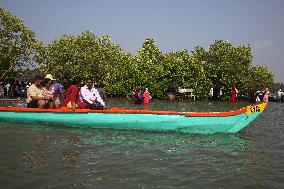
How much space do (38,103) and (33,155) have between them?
562cm

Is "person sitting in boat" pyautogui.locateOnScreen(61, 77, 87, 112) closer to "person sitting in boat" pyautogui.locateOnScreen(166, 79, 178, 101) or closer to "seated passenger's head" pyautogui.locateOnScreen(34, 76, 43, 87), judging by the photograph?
"seated passenger's head" pyautogui.locateOnScreen(34, 76, 43, 87)

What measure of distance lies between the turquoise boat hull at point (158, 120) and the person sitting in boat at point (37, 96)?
53cm

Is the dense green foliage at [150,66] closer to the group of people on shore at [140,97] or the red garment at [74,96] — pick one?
the group of people on shore at [140,97]

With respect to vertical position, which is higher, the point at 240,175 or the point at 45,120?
the point at 45,120

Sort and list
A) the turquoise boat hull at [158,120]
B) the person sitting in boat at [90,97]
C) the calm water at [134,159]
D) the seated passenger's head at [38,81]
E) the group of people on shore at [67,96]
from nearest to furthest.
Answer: the calm water at [134,159], the turquoise boat hull at [158,120], the seated passenger's head at [38,81], the group of people on shore at [67,96], the person sitting in boat at [90,97]

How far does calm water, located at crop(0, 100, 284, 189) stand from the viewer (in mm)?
6570

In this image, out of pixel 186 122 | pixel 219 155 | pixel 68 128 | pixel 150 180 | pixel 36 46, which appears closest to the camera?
pixel 150 180

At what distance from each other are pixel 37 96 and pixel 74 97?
1.61 meters

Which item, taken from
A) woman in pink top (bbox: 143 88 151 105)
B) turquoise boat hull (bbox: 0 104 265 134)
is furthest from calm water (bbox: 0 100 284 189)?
woman in pink top (bbox: 143 88 151 105)

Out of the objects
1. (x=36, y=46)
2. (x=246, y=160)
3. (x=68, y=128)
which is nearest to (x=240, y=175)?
(x=246, y=160)

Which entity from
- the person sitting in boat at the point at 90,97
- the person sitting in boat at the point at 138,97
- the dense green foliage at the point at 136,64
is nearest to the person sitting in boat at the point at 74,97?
the person sitting in boat at the point at 90,97

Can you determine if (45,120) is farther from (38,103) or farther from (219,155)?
(219,155)

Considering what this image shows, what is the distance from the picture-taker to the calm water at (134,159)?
21.6 ft

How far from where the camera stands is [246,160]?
8617 millimetres
